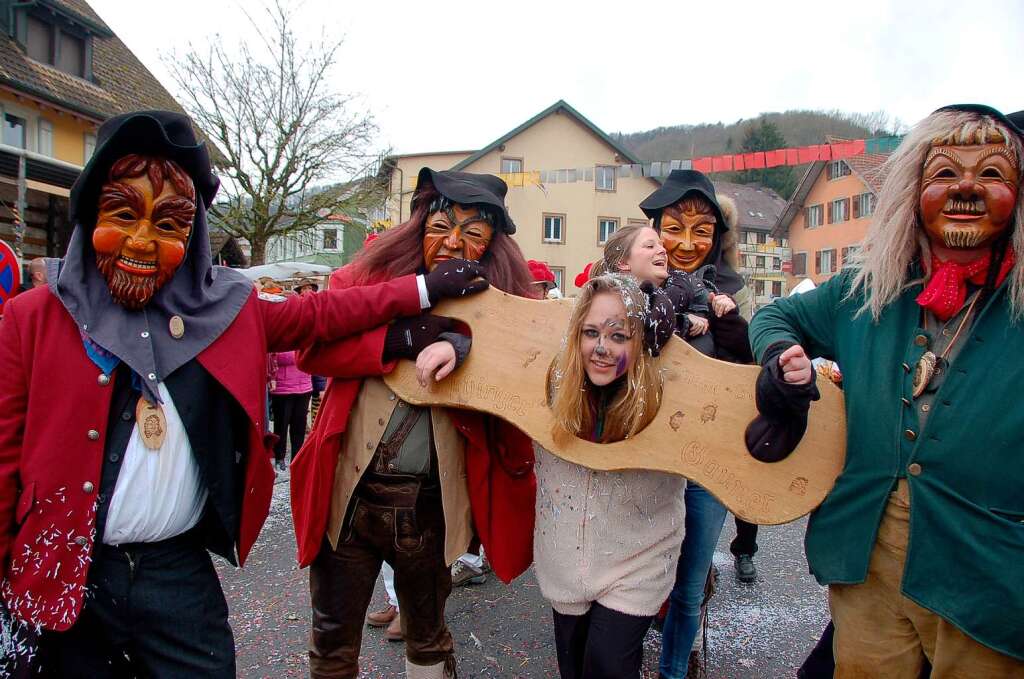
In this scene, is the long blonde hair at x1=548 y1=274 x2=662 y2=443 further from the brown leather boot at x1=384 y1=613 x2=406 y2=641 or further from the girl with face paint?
the brown leather boot at x1=384 y1=613 x2=406 y2=641

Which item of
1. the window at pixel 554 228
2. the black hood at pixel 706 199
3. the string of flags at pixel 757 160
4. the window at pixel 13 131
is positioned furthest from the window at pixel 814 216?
the black hood at pixel 706 199

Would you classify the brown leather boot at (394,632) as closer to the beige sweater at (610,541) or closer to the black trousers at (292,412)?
the beige sweater at (610,541)

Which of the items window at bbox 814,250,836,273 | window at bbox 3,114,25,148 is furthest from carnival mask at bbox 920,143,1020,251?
window at bbox 814,250,836,273

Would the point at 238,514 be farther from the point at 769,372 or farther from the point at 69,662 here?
the point at 769,372

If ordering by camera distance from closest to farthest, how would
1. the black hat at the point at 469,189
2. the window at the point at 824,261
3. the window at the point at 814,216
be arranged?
the black hat at the point at 469,189
the window at the point at 824,261
the window at the point at 814,216

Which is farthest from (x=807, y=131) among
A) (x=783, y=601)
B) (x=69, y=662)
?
(x=69, y=662)

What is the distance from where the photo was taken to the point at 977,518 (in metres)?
1.50

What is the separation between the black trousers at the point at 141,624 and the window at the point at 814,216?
106ft

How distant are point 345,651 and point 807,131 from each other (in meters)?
45.8

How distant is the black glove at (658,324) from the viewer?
2.01 metres

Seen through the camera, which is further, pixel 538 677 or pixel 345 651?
pixel 538 677

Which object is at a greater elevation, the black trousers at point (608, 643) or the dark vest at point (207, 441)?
the dark vest at point (207, 441)

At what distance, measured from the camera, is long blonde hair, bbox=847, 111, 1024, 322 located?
162 cm

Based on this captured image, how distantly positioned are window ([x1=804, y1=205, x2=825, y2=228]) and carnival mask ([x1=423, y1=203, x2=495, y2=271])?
31.2 m
